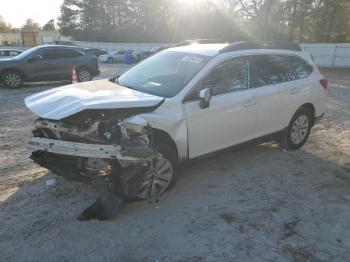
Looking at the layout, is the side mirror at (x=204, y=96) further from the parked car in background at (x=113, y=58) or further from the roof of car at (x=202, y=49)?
the parked car in background at (x=113, y=58)

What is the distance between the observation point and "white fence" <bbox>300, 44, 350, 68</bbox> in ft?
94.4

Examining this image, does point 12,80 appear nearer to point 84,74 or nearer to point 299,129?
point 84,74

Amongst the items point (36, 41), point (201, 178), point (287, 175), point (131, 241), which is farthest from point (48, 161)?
point (36, 41)

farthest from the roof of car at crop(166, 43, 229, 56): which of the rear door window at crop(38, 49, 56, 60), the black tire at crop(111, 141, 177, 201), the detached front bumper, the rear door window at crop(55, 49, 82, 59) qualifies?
the rear door window at crop(55, 49, 82, 59)

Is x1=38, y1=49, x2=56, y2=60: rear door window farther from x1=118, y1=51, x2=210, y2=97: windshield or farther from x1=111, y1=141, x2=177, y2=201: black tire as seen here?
x1=111, y1=141, x2=177, y2=201: black tire

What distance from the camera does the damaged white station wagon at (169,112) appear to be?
180 inches

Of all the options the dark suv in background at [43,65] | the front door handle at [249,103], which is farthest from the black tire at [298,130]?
the dark suv in background at [43,65]

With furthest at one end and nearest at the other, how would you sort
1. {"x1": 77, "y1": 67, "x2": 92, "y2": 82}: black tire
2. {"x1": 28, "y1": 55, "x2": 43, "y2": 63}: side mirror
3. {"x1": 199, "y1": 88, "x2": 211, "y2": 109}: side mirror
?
{"x1": 77, "y1": 67, "x2": 92, "y2": 82}: black tire
{"x1": 28, "y1": 55, "x2": 43, "y2": 63}: side mirror
{"x1": 199, "y1": 88, "x2": 211, "y2": 109}: side mirror

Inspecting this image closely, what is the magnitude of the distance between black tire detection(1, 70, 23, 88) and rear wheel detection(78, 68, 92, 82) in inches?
93.1

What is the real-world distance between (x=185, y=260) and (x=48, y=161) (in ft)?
7.05

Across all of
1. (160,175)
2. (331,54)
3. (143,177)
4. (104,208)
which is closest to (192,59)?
(160,175)

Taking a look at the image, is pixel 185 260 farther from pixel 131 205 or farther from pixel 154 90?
pixel 154 90

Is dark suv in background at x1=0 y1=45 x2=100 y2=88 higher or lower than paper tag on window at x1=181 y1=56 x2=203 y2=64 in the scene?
lower

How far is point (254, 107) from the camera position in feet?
A: 19.8
